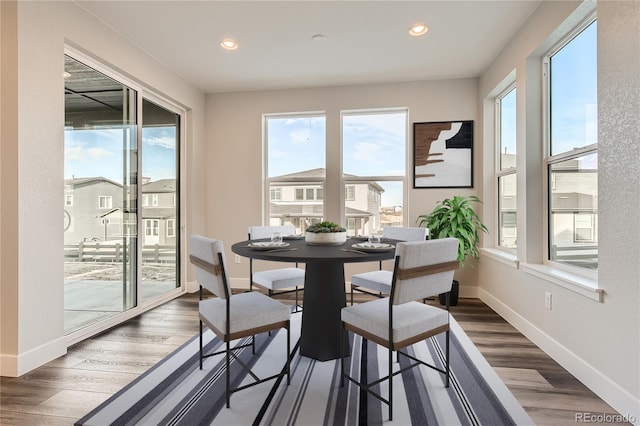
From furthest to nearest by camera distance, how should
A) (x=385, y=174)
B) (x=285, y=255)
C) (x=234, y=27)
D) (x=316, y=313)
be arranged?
(x=385, y=174) → (x=234, y=27) → (x=316, y=313) → (x=285, y=255)

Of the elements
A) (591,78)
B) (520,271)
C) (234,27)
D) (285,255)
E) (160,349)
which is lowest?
(160,349)

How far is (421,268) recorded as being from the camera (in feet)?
5.09

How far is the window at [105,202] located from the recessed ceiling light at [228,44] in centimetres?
180

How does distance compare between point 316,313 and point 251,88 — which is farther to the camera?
point 251,88

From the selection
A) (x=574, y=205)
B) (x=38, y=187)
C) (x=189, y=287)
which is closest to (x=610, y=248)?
(x=574, y=205)

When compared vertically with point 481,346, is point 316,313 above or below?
above

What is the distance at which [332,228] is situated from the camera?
234 centimetres

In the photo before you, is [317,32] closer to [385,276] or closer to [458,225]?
[385,276]

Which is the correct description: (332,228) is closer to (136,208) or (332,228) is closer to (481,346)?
(481,346)

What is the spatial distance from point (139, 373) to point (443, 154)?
3.66 meters

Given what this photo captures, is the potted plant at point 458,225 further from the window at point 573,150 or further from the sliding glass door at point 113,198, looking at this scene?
the sliding glass door at point 113,198

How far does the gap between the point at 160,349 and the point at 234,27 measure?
2.72 metres

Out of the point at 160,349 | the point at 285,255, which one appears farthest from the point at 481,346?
the point at 160,349

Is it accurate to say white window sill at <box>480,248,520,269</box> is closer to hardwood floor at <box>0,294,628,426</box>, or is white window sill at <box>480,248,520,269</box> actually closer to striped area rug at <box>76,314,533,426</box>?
hardwood floor at <box>0,294,628,426</box>
